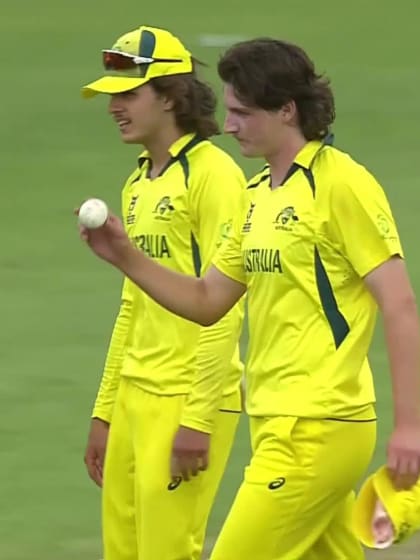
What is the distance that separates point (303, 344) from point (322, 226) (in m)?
0.34

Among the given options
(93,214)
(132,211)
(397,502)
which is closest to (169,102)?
(132,211)

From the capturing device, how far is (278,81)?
16.0 feet

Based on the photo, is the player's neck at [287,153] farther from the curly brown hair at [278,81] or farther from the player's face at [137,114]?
the player's face at [137,114]

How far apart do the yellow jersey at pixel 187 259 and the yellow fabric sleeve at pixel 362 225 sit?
→ 713 mm

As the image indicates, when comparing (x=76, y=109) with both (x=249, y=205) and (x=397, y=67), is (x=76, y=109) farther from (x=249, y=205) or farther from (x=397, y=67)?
(x=249, y=205)

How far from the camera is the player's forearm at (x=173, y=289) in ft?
16.1

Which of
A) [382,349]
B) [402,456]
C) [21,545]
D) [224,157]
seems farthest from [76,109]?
[402,456]

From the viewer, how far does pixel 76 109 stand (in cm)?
1656

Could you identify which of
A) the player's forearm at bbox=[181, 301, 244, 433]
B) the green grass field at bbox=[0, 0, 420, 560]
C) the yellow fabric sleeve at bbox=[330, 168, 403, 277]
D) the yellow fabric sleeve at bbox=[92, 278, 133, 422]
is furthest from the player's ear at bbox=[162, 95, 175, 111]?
the green grass field at bbox=[0, 0, 420, 560]

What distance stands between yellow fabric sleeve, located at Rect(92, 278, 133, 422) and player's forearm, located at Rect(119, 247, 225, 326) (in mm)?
665

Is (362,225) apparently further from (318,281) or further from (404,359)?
(404,359)

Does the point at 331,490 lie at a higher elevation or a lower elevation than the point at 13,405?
higher

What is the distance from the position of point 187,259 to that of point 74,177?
877 centimetres

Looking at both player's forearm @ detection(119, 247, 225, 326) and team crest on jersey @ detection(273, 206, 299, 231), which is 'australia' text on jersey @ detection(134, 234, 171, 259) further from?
team crest on jersey @ detection(273, 206, 299, 231)
